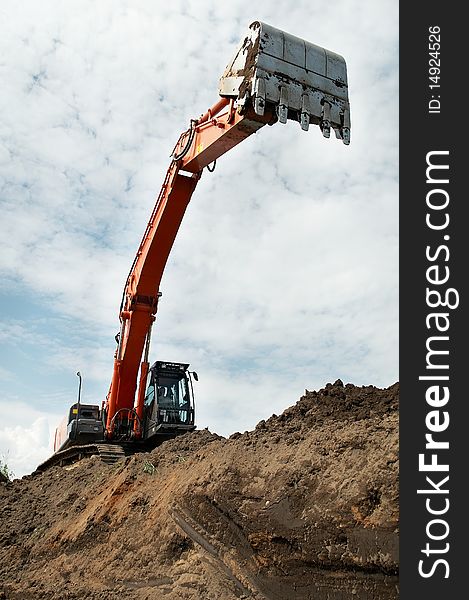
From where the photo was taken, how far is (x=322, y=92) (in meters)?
8.70

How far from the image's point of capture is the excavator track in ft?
43.0

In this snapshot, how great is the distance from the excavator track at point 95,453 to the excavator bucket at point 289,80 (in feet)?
26.2

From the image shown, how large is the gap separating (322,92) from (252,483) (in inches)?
215

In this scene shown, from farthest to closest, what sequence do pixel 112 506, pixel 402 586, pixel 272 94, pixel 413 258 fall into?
pixel 112 506, pixel 272 94, pixel 413 258, pixel 402 586

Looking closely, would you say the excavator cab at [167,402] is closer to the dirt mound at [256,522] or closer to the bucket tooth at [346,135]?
the dirt mound at [256,522]

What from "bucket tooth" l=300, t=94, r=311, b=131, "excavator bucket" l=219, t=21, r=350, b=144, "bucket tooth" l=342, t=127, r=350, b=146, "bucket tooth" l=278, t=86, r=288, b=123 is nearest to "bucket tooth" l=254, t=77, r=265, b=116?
"excavator bucket" l=219, t=21, r=350, b=144

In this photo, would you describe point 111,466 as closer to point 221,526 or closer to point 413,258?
point 221,526

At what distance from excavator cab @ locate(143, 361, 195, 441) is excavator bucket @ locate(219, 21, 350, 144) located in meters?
7.00

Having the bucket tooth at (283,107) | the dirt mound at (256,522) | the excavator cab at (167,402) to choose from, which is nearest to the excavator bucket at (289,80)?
the bucket tooth at (283,107)

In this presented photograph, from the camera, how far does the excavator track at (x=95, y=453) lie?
43.0 feet

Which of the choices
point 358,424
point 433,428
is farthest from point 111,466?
point 433,428

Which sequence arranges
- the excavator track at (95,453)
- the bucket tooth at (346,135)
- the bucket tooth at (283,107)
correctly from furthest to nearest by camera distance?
1. the excavator track at (95,453)
2. the bucket tooth at (346,135)
3. the bucket tooth at (283,107)

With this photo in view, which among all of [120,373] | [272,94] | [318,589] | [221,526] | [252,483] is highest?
[272,94]

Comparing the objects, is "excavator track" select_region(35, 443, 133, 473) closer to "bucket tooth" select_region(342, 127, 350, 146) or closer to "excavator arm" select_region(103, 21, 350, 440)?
"excavator arm" select_region(103, 21, 350, 440)
